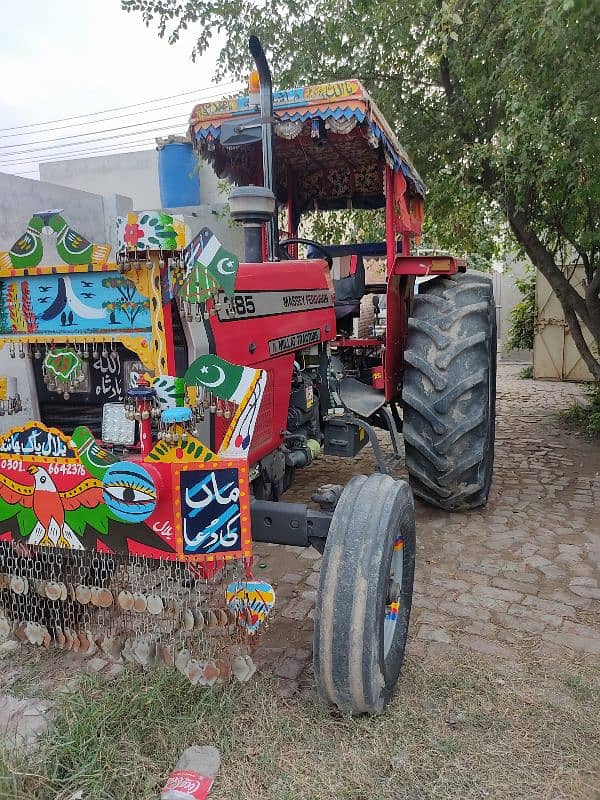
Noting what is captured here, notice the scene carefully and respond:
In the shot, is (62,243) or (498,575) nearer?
(62,243)

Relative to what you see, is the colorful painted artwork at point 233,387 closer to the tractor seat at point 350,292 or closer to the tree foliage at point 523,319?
the tractor seat at point 350,292

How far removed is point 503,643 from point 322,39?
585 cm

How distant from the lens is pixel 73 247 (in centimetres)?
211

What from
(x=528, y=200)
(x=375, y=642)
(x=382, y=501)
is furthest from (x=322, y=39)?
(x=375, y=642)

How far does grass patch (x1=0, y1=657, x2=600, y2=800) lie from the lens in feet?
6.27

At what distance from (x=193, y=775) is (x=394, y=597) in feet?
2.84

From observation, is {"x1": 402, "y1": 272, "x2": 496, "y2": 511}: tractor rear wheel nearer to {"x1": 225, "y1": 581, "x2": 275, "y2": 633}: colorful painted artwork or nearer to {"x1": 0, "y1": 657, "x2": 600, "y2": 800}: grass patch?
{"x1": 0, "y1": 657, "x2": 600, "y2": 800}: grass patch

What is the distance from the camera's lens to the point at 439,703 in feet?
7.59

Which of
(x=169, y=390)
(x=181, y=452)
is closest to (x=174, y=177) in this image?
(x=169, y=390)

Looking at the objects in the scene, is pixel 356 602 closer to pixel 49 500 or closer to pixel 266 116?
pixel 49 500

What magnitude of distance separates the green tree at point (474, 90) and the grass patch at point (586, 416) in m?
0.58

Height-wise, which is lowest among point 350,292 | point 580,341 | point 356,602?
point 356,602

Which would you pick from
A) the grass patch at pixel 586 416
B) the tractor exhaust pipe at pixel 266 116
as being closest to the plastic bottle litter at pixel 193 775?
the tractor exhaust pipe at pixel 266 116

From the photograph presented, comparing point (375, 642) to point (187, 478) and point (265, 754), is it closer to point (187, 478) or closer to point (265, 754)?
point (265, 754)
